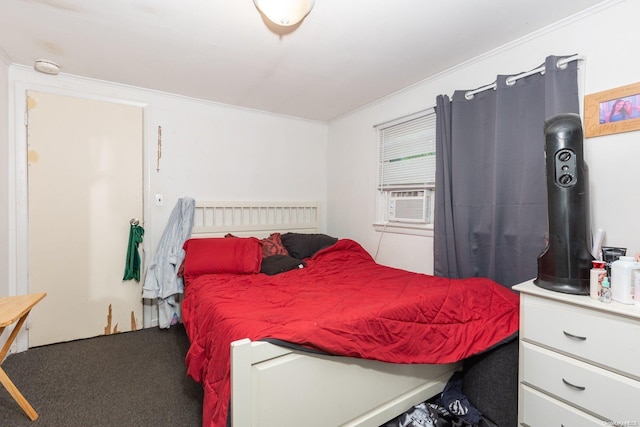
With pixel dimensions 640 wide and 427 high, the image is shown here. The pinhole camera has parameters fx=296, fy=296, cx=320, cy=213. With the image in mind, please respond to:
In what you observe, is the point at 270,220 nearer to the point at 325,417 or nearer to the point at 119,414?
the point at 119,414

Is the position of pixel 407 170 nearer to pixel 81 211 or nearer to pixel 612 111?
pixel 612 111

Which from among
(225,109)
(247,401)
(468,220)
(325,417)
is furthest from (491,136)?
(225,109)

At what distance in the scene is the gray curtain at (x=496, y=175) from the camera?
175cm

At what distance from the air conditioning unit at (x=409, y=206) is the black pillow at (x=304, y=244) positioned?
67 centimetres

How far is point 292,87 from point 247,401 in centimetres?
240

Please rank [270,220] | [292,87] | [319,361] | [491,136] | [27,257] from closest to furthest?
[319,361] → [491,136] → [27,257] → [292,87] → [270,220]

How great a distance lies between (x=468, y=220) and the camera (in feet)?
7.06

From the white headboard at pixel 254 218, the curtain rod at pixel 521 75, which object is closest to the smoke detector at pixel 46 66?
the white headboard at pixel 254 218

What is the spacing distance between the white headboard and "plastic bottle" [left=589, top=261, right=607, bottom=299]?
2.66m

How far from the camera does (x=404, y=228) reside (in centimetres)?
274

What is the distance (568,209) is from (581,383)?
75 centimetres

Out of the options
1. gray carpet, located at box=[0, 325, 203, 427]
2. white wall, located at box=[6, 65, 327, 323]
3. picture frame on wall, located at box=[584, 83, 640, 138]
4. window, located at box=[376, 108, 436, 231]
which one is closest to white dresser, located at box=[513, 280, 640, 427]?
picture frame on wall, located at box=[584, 83, 640, 138]

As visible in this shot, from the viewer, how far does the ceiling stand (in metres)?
1.60

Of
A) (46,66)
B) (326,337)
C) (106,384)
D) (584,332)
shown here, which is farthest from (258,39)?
(106,384)
